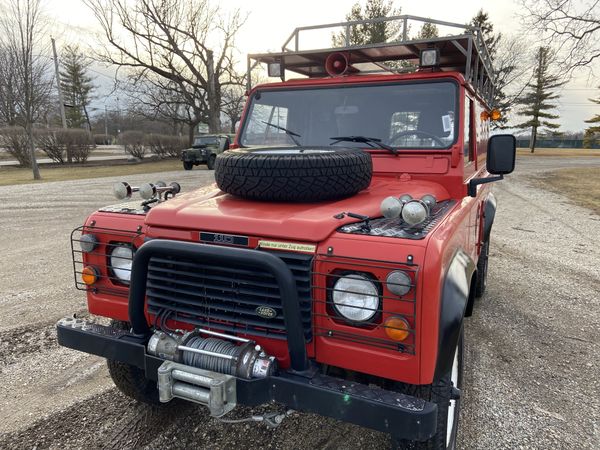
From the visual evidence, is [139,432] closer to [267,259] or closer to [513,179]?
[267,259]

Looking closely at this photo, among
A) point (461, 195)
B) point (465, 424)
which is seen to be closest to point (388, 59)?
point (461, 195)

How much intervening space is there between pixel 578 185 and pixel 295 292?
19.2m

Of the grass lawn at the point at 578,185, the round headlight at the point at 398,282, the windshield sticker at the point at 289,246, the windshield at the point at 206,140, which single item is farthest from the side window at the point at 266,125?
the windshield at the point at 206,140

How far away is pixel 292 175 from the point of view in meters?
2.42

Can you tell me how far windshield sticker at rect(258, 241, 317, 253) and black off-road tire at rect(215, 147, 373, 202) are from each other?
43cm

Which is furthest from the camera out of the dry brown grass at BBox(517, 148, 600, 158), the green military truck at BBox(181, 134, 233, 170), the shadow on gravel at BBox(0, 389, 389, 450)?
the dry brown grass at BBox(517, 148, 600, 158)

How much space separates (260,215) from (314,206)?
1.11ft

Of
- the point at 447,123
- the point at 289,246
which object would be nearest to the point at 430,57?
the point at 447,123

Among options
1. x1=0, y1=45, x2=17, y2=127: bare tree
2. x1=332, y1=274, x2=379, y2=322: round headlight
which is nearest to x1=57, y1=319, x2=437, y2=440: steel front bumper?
x1=332, y1=274, x2=379, y2=322: round headlight

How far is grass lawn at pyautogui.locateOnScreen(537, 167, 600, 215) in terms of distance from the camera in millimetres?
13653

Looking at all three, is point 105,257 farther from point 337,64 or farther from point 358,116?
point 337,64

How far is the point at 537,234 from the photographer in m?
8.91

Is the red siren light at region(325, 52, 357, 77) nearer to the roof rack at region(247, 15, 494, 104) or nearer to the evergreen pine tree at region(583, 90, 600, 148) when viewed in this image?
the roof rack at region(247, 15, 494, 104)

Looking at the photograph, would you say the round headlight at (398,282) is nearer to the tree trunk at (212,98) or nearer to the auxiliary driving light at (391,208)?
the auxiliary driving light at (391,208)
